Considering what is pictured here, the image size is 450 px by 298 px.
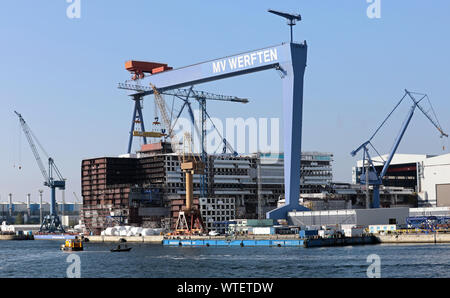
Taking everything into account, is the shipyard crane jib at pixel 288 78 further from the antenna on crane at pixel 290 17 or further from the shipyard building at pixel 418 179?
the shipyard building at pixel 418 179

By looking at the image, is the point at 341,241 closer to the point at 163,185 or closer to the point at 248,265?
the point at 248,265

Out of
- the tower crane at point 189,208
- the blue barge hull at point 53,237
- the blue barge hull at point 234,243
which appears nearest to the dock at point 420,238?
the blue barge hull at point 234,243

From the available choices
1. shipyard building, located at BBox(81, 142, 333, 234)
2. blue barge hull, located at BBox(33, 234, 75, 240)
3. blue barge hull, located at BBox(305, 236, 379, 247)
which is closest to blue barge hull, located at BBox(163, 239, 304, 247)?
blue barge hull, located at BBox(305, 236, 379, 247)

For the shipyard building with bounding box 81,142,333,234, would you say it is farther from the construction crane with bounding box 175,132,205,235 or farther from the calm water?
the calm water

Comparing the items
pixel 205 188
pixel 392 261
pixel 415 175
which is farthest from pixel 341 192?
pixel 392 261

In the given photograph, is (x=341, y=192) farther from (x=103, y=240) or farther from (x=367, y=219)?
(x=103, y=240)

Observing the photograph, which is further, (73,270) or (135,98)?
(135,98)

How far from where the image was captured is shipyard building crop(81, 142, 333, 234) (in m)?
154

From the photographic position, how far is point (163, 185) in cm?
15600

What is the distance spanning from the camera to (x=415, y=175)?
177125 millimetres

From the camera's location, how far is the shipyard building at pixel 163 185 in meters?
154

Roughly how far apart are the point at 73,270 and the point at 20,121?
373 ft

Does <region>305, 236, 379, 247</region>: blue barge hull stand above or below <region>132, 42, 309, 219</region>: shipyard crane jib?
below

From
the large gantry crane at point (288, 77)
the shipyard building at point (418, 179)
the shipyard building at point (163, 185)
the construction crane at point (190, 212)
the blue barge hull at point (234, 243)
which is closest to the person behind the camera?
the blue barge hull at point (234, 243)
